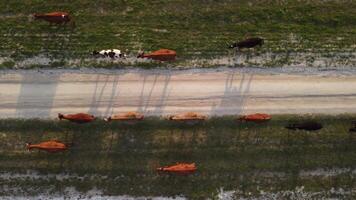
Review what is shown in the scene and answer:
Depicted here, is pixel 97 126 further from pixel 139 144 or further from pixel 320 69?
pixel 320 69

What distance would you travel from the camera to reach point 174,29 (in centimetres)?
3716

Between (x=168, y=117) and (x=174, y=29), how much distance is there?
19.7 feet

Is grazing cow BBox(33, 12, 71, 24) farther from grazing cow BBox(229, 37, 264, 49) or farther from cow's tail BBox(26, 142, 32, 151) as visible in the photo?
grazing cow BBox(229, 37, 264, 49)

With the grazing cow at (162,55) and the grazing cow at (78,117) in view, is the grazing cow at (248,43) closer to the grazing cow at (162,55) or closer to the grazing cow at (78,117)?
the grazing cow at (162,55)

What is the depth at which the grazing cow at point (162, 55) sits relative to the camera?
35.7m

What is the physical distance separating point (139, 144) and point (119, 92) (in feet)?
11.9

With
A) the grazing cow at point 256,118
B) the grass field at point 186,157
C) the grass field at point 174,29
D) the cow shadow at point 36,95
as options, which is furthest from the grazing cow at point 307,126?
the cow shadow at point 36,95

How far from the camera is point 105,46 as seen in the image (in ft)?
120

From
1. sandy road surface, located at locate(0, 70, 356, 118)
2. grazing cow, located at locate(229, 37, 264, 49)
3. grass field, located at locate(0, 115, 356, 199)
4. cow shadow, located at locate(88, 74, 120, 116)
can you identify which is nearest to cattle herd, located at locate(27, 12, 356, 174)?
grazing cow, located at locate(229, 37, 264, 49)

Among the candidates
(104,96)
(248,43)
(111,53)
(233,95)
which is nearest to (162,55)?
(111,53)

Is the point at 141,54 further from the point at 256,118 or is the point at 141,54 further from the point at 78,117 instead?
the point at 256,118

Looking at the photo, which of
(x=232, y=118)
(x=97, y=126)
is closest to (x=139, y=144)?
(x=97, y=126)

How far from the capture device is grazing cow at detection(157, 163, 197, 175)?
33.6 meters

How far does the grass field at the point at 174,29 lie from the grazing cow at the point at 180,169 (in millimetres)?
6700
